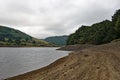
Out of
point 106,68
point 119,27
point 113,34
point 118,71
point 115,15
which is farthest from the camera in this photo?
point 115,15

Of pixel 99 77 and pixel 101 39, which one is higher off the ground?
pixel 101 39

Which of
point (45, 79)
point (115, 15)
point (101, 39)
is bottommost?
point (45, 79)

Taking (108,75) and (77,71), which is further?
(77,71)

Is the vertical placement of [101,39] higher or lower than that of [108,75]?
higher

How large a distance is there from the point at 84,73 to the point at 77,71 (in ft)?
4.77

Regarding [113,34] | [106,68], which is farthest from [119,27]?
[106,68]

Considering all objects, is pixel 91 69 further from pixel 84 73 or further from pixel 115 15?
pixel 115 15

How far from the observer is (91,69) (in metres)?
26.0

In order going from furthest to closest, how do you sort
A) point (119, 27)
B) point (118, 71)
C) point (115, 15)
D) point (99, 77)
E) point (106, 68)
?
1. point (115, 15)
2. point (119, 27)
3. point (106, 68)
4. point (118, 71)
5. point (99, 77)

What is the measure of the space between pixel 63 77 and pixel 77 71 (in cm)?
243

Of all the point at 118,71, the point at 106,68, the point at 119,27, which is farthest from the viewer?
the point at 119,27

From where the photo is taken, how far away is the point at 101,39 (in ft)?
431

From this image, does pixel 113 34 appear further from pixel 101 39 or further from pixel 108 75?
pixel 108 75

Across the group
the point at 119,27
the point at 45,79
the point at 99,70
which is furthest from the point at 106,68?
the point at 119,27
